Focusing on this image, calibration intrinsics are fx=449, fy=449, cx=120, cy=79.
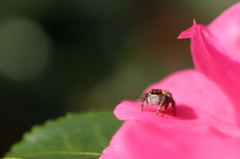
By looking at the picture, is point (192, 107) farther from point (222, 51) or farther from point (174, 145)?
point (174, 145)

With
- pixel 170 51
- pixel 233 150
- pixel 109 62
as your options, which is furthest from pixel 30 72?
pixel 233 150

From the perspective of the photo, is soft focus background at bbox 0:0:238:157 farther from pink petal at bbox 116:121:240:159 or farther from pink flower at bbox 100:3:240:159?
pink petal at bbox 116:121:240:159

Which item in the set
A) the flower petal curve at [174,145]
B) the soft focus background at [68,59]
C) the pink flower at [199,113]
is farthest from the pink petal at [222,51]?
the soft focus background at [68,59]

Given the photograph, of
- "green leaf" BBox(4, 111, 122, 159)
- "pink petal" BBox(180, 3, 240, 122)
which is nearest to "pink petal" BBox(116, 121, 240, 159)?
"pink petal" BBox(180, 3, 240, 122)

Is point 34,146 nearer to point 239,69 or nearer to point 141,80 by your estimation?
point 239,69

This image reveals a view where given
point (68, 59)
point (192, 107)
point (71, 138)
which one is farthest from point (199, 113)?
point (68, 59)

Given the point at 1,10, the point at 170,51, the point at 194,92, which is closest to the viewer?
the point at 194,92
